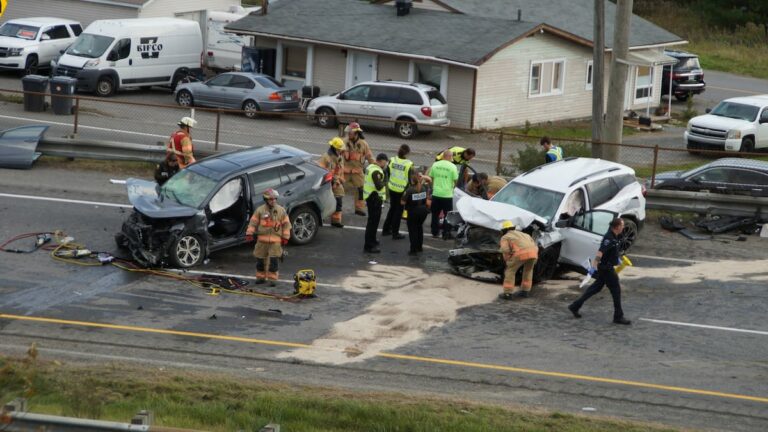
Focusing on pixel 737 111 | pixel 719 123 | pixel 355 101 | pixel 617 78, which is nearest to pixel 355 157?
pixel 617 78

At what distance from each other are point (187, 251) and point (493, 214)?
4.84m

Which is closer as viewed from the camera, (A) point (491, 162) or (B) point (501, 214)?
(B) point (501, 214)

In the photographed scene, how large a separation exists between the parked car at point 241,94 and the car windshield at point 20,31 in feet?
21.6

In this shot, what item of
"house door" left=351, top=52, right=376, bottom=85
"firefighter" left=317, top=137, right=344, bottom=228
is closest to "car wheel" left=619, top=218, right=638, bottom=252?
"firefighter" left=317, top=137, right=344, bottom=228

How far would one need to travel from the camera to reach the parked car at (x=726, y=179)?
77.0 feet

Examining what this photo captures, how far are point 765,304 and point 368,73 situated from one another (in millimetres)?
21230

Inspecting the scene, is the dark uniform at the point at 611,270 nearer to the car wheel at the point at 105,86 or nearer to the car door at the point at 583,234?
the car door at the point at 583,234

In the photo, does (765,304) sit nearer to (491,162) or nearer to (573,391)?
(573,391)

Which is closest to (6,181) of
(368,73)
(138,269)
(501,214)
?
(138,269)

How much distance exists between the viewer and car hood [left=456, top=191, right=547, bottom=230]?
18047mm

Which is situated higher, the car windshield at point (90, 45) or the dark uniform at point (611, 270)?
the car windshield at point (90, 45)

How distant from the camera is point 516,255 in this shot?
17219 mm

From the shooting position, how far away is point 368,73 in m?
36.8

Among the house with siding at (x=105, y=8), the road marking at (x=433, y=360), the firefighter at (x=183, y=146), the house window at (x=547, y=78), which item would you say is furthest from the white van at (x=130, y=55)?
the road marking at (x=433, y=360)
